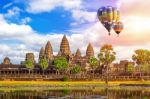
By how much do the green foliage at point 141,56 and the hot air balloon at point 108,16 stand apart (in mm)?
73526

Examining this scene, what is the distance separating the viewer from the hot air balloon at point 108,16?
57.4m

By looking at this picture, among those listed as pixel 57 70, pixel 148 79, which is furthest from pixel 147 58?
pixel 57 70

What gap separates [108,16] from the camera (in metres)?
57.3

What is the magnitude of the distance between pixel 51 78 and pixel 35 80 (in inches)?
197

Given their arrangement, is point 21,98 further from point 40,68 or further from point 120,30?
point 40,68

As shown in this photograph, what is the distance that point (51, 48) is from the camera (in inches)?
7249

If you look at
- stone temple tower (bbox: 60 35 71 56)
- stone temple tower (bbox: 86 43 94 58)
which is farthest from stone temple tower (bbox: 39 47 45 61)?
stone temple tower (bbox: 86 43 94 58)

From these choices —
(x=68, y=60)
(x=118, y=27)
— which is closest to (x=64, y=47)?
(x=68, y=60)

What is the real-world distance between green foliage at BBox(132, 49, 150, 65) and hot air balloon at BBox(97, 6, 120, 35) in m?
73.5

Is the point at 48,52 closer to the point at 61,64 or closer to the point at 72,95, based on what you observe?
the point at 61,64

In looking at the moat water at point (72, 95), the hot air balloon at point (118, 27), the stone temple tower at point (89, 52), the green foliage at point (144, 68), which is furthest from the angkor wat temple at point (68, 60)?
the moat water at point (72, 95)

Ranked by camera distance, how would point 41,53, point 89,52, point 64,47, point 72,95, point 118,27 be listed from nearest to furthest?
point 72,95
point 118,27
point 64,47
point 89,52
point 41,53

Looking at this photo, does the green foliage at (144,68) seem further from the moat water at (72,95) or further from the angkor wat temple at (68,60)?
the moat water at (72,95)

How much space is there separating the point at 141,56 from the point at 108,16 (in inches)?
2975
